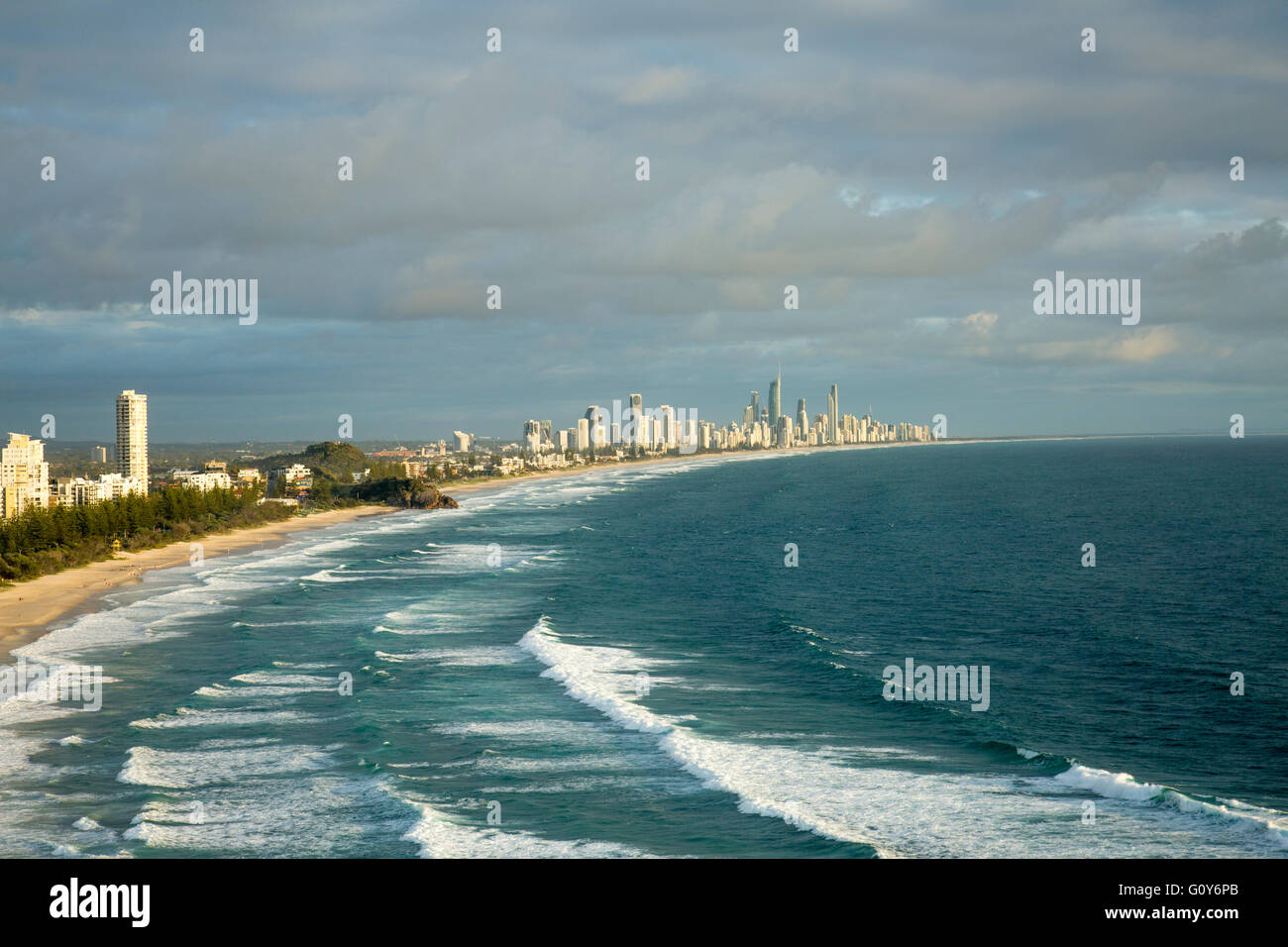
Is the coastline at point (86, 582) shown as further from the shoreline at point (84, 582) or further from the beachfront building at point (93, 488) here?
the beachfront building at point (93, 488)

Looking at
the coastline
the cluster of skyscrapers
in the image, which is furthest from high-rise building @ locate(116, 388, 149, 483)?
the coastline

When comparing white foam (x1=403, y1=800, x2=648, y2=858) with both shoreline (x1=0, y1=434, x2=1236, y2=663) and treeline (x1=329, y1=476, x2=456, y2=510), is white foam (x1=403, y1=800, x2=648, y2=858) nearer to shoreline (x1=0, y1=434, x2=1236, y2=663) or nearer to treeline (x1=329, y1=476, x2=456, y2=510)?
shoreline (x1=0, y1=434, x2=1236, y2=663)

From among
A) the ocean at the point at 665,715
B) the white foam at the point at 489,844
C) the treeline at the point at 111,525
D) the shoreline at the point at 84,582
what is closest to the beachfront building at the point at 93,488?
the treeline at the point at 111,525

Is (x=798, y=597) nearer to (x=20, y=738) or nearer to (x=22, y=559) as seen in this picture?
(x=20, y=738)

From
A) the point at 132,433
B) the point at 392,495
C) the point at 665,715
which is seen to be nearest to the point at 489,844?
the point at 665,715

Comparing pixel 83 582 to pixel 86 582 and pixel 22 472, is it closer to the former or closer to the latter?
pixel 86 582
